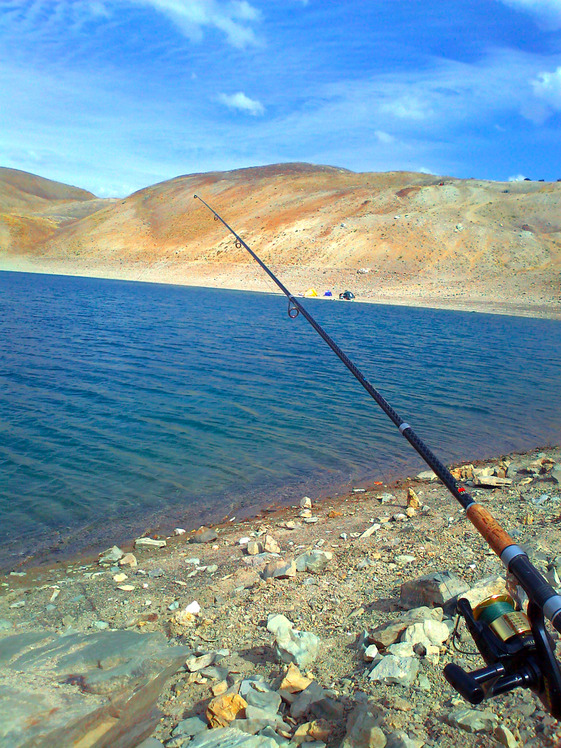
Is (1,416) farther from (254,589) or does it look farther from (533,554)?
(533,554)

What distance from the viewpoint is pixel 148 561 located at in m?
6.27

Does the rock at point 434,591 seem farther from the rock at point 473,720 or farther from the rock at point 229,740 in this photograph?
the rock at point 229,740

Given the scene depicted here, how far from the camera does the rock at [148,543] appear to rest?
6.78 meters

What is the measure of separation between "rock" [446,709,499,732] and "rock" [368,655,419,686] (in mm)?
341

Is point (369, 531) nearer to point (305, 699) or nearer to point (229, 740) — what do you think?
point (305, 699)

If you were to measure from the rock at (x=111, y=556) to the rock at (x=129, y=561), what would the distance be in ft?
0.27

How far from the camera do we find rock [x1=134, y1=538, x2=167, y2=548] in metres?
6.78

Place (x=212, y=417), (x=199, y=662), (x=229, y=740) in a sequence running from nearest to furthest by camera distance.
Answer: (x=229, y=740) → (x=199, y=662) → (x=212, y=417)

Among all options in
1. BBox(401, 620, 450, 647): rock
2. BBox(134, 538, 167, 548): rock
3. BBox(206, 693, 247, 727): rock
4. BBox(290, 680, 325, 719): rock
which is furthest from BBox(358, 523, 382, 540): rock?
BBox(206, 693, 247, 727): rock

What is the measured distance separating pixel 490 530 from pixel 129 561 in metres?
4.66

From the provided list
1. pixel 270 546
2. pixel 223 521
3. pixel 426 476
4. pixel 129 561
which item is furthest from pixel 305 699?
pixel 426 476

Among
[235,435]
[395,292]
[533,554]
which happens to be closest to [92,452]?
[235,435]

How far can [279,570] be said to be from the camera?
→ 215 inches

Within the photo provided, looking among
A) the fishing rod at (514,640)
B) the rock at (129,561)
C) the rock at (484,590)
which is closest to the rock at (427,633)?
the rock at (484,590)
